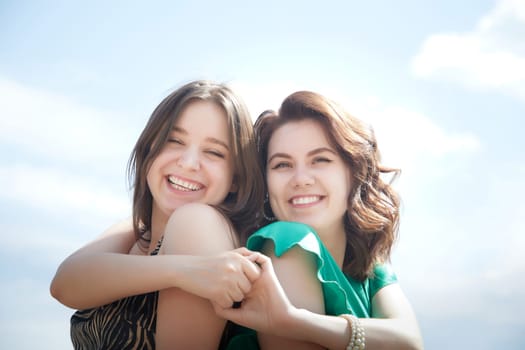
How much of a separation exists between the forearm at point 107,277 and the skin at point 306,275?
36cm

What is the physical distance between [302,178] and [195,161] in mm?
761

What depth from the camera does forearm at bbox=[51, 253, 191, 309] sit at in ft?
9.58

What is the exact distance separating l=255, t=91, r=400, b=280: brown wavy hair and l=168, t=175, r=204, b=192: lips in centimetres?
57

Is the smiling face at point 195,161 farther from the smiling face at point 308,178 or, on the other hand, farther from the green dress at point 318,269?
the green dress at point 318,269

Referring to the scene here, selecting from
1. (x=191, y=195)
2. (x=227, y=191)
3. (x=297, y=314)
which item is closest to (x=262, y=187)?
(x=227, y=191)

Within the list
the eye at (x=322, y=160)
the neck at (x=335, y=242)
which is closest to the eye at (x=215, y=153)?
the eye at (x=322, y=160)

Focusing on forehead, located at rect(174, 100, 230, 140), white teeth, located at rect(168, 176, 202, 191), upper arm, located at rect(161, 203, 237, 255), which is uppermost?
forehead, located at rect(174, 100, 230, 140)

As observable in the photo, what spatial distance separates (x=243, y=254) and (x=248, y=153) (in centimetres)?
127

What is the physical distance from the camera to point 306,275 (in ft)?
9.82

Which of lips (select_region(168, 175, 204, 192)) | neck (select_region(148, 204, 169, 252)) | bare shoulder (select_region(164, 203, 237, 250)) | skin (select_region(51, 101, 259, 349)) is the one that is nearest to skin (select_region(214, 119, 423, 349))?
skin (select_region(51, 101, 259, 349))

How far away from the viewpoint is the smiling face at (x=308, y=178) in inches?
150

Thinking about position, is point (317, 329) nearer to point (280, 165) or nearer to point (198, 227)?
point (198, 227)

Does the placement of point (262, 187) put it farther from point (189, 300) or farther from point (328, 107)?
point (189, 300)

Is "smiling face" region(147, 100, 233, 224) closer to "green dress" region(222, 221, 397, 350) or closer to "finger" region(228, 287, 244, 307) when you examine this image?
"green dress" region(222, 221, 397, 350)
